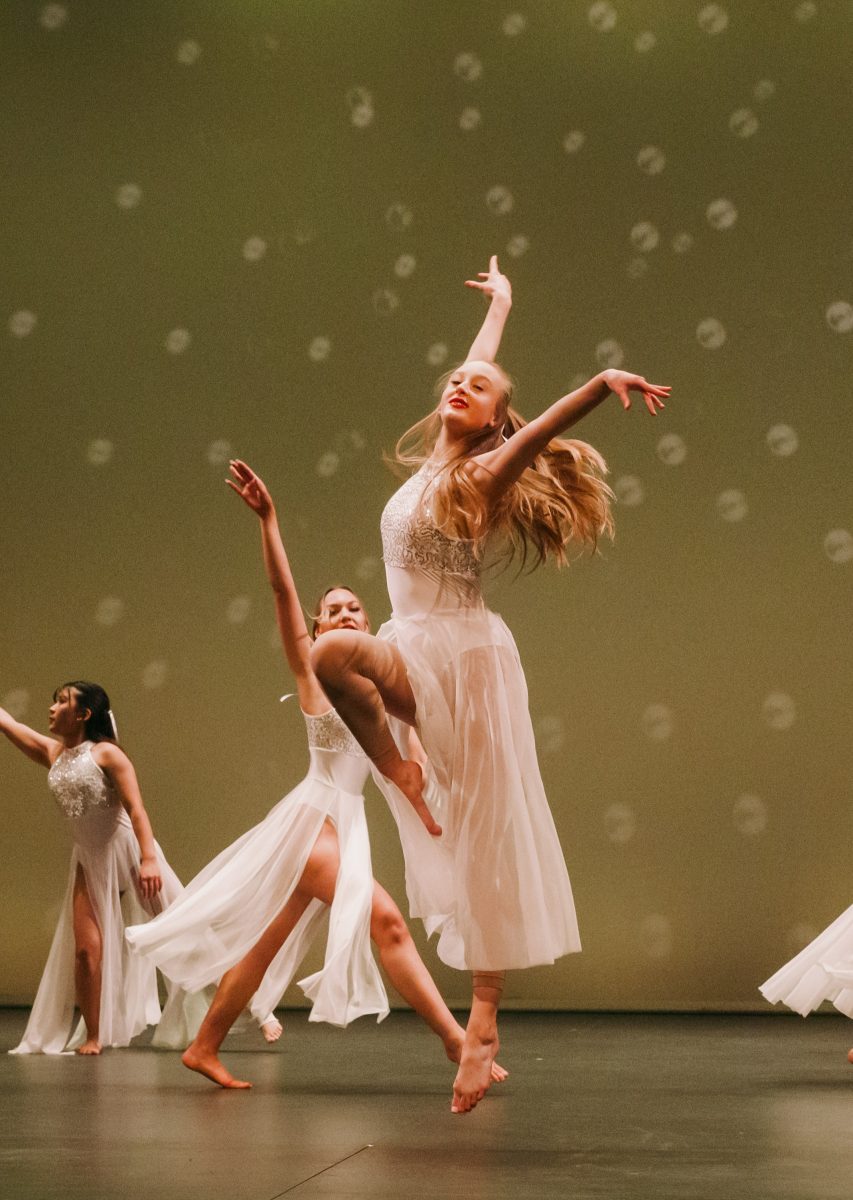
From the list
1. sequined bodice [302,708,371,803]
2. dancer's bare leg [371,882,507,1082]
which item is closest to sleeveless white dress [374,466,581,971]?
dancer's bare leg [371,882,507,1082]

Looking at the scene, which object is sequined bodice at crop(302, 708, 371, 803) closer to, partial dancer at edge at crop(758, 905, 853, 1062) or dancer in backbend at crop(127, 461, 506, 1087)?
dancer in backbend at crop(127, 461, 506, 1087)

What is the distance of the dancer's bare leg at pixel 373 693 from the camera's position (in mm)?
2725

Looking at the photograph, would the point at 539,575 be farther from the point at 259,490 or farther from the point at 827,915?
the point at 259,490

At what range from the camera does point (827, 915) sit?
17.0 feet

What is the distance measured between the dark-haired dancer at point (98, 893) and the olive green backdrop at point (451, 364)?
0.86 meters

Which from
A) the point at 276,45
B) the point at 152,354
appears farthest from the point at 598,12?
the point at 152,354

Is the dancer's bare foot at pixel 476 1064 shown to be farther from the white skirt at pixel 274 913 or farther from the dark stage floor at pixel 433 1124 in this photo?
the white skirt at pixel 274 913

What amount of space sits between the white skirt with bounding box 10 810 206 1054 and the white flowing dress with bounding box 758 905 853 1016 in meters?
1.67

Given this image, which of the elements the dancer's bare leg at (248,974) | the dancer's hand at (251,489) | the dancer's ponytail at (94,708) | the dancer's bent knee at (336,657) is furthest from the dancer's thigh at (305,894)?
the dancer's ponytail at (94,708)

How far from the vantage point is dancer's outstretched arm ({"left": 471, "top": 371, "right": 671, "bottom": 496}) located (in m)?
2.65

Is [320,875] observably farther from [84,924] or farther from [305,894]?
[84,924]

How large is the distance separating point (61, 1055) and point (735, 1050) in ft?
5.88

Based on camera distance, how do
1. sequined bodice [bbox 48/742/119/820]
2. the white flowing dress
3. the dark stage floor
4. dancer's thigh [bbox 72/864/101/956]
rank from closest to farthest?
the dark stage floor, the white flowing dress, dancer's thigh [bbox 72/864/101/956], sequined bodice [bbox 48/742/119/820]

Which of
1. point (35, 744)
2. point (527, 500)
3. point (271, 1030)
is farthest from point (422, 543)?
point (35, 744)
